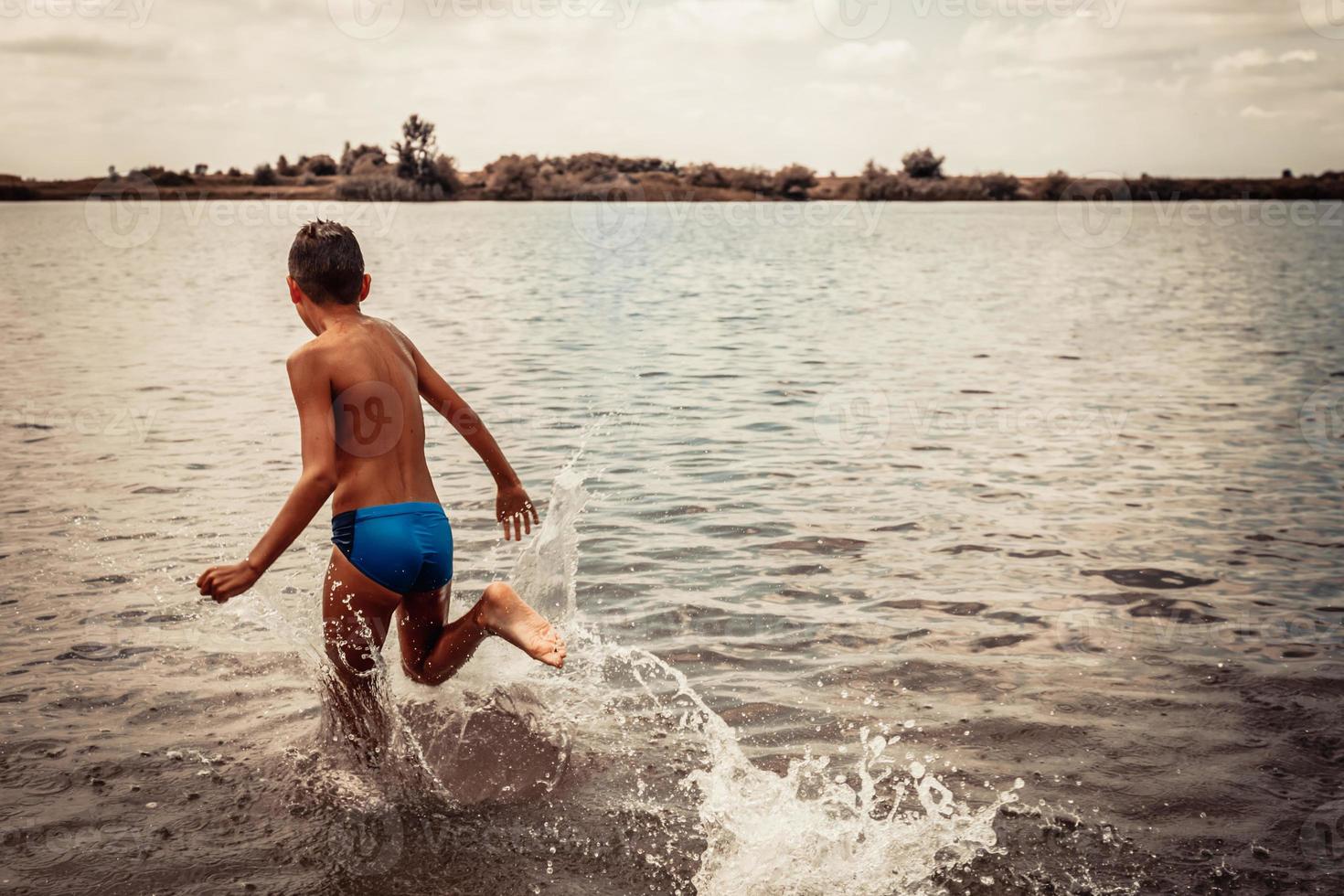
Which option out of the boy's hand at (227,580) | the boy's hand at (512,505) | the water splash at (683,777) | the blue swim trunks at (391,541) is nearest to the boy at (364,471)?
the blue swim trunks at (391,541)

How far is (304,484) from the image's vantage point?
4.15 meters

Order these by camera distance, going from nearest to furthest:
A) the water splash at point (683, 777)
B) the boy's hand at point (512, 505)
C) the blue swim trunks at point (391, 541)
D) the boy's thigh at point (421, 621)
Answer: the water splash at point (683, 777), the blue swim trunks at point (391, 541), the boy's thigh at point (421, 621), the boy's hand at point (512, 505)

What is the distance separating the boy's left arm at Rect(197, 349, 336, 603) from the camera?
3977 millimetres

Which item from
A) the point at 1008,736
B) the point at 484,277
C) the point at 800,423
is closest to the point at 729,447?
the point at 800,423

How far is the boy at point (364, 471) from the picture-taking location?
4.30m

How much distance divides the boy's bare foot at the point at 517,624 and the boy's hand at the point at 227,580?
36.7 inches

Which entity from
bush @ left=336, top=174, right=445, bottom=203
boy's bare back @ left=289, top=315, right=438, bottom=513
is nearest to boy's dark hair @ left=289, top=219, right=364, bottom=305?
boy's bare back @ left=289, top=315, right=438, bottom=513

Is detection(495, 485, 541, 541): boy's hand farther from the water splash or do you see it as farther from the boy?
the water splash

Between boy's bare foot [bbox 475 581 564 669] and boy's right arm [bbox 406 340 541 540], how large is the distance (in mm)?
535

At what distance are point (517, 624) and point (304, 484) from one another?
1.02m

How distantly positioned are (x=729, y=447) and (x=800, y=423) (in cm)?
161

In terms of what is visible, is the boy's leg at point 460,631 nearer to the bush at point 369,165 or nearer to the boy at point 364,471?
the boy at point 364,471

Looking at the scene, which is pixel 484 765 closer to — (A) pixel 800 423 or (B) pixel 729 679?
(B) pixel 729 679

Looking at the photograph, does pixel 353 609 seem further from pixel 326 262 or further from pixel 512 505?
pixel 326 262
